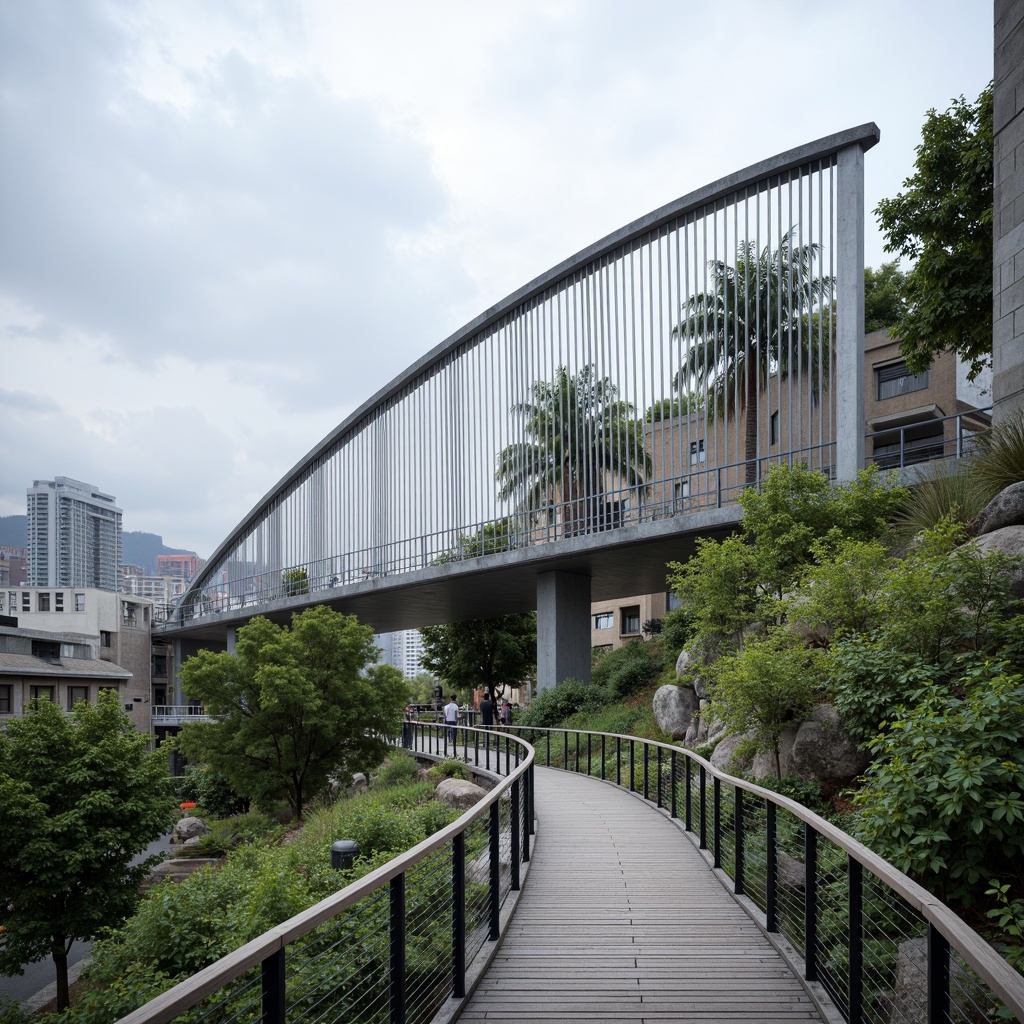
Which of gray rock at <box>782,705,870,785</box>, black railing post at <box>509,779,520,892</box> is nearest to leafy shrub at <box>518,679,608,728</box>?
gray rock at <box>782,705,870,785</box>

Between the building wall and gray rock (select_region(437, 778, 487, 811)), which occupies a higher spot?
the building wall

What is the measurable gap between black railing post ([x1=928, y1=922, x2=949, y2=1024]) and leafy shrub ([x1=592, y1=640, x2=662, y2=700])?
22.1 m

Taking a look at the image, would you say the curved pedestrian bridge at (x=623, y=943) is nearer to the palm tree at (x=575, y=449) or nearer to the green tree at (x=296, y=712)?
the green tree at (x=296, y=712)

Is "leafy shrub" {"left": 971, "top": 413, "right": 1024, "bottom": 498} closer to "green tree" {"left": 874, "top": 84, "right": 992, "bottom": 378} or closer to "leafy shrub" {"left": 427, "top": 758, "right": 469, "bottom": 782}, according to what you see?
"green tree" {"left": 874, "top": 84, "right": 992, "bottom": 378}

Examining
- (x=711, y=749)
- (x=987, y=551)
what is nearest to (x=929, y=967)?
(x=987, y=551)

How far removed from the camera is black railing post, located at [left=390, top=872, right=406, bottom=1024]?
4.30m

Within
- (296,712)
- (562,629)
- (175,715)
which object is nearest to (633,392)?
(562,629)

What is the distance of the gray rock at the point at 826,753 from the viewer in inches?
420

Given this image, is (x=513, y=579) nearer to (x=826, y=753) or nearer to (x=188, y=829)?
(x=188, y=829)

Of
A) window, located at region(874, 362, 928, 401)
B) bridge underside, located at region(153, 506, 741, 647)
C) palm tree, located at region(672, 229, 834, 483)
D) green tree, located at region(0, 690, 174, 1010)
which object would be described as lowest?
green tree, located at region(0, 690, 174, 1010)

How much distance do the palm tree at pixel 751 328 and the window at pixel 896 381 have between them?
1441 cm

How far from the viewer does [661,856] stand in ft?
31.0

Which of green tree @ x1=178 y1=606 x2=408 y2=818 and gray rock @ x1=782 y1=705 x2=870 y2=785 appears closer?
gray rock @ x1=782 y1=705 x2=870 y2=785

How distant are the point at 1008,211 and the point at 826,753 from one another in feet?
25.7
